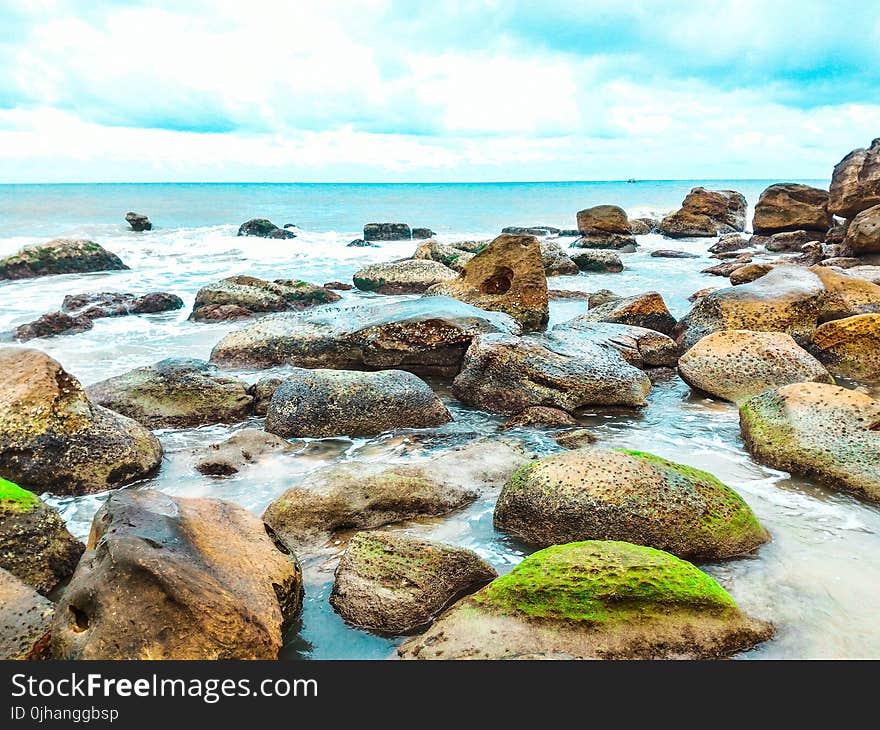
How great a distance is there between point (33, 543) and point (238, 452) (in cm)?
205

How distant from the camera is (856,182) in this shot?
65.6 feet

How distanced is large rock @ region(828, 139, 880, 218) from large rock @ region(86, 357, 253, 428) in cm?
1921

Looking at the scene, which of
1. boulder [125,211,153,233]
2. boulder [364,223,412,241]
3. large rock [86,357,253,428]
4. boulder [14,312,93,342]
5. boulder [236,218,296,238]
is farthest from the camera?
boulder [125,211,153,233]

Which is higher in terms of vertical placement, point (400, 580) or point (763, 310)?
point (763, 310)

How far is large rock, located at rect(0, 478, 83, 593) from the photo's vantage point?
390 cm

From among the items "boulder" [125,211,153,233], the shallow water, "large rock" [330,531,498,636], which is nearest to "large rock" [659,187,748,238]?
the shallow water

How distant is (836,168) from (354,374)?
20.4 m

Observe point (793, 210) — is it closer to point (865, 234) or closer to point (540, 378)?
point (865, 234)

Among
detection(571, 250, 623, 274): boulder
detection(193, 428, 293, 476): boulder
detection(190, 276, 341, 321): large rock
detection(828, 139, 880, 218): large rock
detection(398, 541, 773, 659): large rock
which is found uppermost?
detection(828, 139, 880, 218): large rock

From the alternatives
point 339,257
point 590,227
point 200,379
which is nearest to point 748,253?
point 590,227

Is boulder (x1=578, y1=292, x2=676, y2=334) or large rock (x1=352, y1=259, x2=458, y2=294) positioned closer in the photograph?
boulder (x1=578, y1=292, x2=676, y2=334)

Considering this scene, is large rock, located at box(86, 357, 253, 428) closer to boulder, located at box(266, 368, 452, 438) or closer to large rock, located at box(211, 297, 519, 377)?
boulder, located at box(266, 368, 452, 438)

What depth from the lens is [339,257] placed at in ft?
79.7

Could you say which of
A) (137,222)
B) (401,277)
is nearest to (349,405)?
(401,277)
